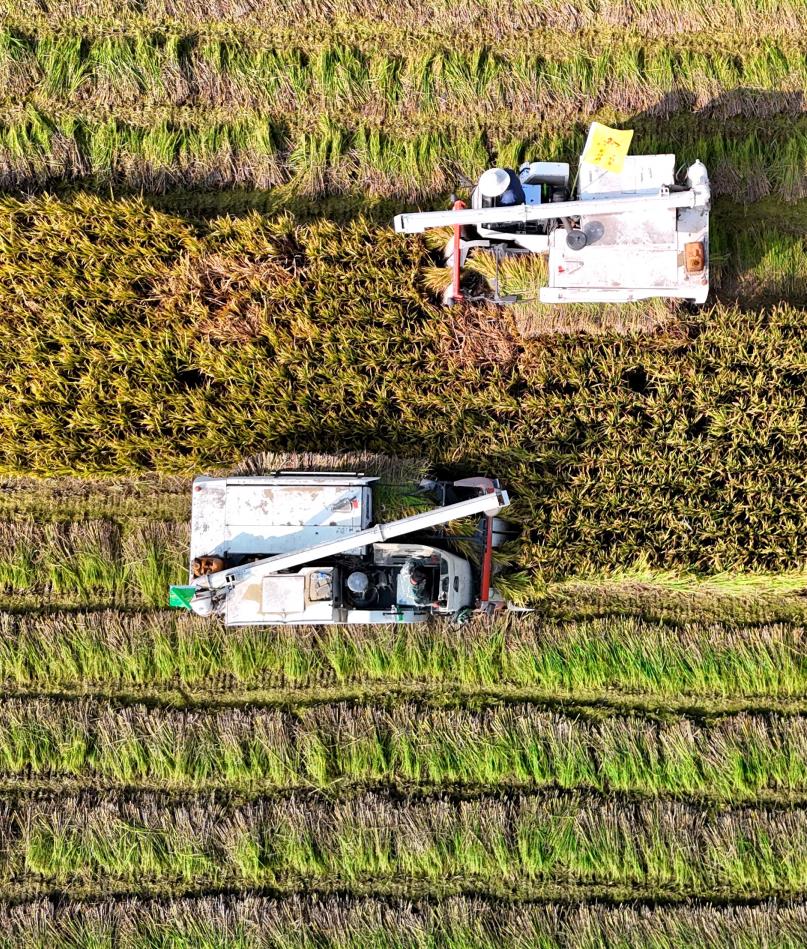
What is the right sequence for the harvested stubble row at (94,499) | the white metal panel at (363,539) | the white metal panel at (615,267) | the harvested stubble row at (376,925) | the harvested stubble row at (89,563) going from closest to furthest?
the white metal panel at (363,539) → the white metal panel at (615,267) → the harvested stubble row at (376,925) → the harvested stubble row at (89,563) → the harvested stubble row at (94,499)

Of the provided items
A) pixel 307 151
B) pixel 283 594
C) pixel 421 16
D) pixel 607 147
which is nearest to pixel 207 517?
pixel 283 594

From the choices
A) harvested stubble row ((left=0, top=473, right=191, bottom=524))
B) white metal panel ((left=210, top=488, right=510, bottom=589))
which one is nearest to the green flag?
white metal panel ((left=210, top=488, right=510, bottom=589))

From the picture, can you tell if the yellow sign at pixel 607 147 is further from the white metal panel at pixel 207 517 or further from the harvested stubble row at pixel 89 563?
the harvested stubble row at pixel 89 563

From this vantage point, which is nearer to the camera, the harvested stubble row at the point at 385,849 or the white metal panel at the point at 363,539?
the white metal panel at the point at 363,539

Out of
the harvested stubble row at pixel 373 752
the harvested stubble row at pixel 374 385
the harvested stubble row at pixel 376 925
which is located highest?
the harvested stubble row at pixel 374 385

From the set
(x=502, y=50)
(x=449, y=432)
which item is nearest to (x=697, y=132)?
(x=502, y=50)

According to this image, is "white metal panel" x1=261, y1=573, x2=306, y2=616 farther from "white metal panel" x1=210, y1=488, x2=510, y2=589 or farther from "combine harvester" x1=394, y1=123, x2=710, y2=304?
"combine harvester" x1=394, y1=123, x2=710, y2=304

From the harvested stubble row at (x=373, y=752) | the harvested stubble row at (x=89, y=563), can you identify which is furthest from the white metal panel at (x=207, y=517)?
the harvested stubble row at (x=373, y=752)

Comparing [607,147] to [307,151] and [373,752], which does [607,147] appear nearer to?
[307,151]
